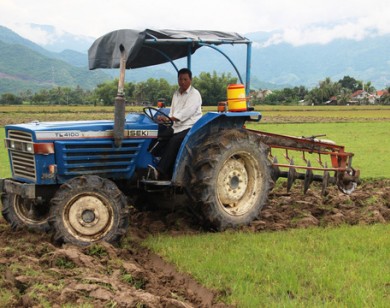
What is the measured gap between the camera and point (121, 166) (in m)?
6.74

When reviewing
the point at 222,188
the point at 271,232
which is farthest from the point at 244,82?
the point at 271,232

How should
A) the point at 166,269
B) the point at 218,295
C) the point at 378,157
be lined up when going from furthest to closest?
the point at 378,157 → the point at 166,269 → the point at 218,295

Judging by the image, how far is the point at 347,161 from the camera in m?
8.73

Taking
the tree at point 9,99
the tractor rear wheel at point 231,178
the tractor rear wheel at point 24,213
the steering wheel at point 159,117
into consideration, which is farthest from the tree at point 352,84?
the tractor rear wheel at point 24,213

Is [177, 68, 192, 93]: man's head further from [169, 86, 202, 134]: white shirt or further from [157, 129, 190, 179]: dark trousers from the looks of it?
[157, 129, 190, 179]: dark trousers

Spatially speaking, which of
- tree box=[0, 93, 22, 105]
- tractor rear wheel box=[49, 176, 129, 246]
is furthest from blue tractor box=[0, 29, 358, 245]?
tree box=[0, 93, 22, 105]

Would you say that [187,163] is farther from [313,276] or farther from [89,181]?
[313,276]

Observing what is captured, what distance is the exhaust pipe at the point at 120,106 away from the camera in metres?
6.11

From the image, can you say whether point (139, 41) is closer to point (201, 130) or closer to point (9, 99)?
point (201, 130)

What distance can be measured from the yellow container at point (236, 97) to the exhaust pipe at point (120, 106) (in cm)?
154

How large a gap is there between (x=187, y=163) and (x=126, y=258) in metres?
1.63

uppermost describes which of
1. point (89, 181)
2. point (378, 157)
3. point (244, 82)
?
point (244, 82)

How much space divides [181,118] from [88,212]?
1.74 metres

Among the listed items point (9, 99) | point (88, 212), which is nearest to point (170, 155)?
point (88, 212)
